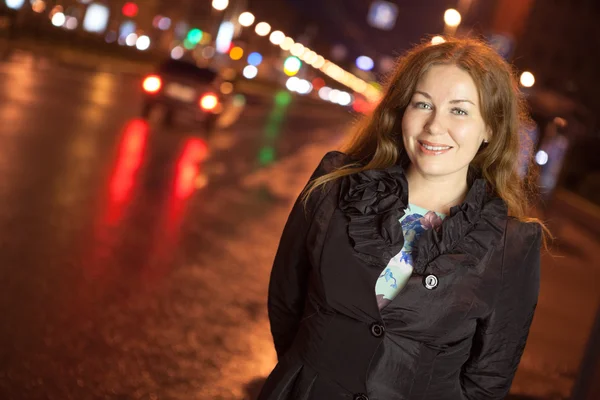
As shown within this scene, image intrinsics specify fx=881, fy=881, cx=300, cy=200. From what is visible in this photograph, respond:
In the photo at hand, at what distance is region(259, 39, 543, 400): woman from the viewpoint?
2.84 meters

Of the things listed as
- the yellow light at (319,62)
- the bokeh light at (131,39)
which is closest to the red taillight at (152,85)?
the bokeh light at (131,39)

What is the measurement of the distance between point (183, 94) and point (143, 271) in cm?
1407

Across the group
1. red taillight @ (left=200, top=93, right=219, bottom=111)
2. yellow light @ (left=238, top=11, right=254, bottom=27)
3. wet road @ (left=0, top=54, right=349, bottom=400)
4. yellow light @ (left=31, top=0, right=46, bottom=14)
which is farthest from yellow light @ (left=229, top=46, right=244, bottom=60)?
wet road @ (left=0, top=54, right=349, bottom=400)

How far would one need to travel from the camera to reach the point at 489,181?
329 centimetres

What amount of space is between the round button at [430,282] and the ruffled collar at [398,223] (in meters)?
0.03

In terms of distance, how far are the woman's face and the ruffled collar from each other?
12 cm

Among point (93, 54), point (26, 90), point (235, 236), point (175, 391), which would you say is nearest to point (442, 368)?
point (175, 391)

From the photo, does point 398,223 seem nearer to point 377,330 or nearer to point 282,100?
point 377,330

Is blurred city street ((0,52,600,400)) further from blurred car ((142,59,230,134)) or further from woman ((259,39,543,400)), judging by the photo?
blurred car ((142,59,230,134))

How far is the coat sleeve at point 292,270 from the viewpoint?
3.15 meters

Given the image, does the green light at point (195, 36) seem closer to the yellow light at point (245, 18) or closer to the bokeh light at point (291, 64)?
the yellow light at point (245, 18)

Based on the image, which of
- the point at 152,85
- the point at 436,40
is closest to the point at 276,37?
the point at 152,85

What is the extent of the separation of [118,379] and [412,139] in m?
3.02

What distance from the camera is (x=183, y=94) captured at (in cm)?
2153
